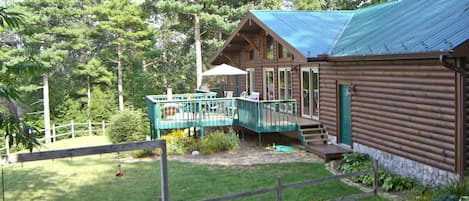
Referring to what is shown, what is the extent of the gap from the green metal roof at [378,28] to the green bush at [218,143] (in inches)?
140

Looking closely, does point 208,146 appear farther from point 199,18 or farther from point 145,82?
point 145,82

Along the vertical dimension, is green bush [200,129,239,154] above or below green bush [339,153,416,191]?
above

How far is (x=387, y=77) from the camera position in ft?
35.1

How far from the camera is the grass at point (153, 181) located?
9.37 metres

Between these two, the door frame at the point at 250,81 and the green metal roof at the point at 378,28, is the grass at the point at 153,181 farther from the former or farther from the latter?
the door frame at the point at 250,81

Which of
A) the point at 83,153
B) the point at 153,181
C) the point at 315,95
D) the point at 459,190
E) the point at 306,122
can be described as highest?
the point at 315,95

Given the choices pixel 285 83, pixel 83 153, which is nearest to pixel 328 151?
pixel 285 83

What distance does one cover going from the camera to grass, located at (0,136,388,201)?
9367 mm

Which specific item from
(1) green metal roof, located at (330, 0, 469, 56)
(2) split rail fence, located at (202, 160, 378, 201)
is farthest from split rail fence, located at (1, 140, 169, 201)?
(1) green metal roof, located at (330, 0, 469, 56)

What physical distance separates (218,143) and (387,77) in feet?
18.8

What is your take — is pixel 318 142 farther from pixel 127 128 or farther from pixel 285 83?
pixel 127 128

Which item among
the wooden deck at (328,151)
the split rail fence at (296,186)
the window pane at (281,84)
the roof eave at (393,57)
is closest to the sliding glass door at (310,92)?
the window pane at (281,84)

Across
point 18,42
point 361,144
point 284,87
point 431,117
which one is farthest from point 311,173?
point 18,42

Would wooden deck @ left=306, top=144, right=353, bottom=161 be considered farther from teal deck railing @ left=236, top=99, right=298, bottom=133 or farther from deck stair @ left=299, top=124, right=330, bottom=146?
teal deck railing @ left=236, top=99, right=298, bottom=133
